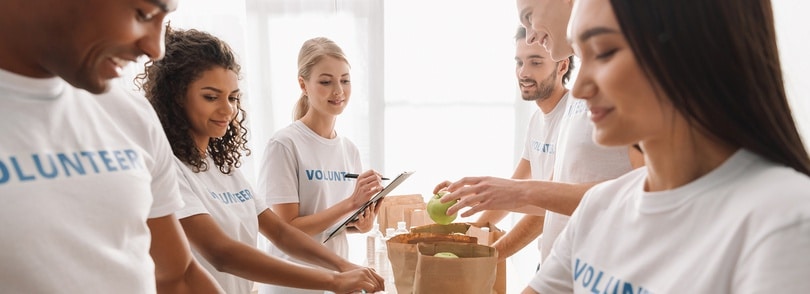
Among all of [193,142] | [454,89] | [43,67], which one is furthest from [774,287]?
[454,89]

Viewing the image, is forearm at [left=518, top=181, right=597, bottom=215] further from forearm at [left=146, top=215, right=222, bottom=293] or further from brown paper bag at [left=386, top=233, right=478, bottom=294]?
forearm at [left=146, top=215, right=222, bottom=293]

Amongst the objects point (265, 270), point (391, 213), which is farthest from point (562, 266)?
point (391, 213)

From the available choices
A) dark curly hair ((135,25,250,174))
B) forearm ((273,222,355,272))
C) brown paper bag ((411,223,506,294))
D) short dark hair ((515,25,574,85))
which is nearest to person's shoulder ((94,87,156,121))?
dark curly hair ((135,25,250,174))

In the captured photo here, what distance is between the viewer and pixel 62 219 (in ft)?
2.85

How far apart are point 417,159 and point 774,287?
364cm

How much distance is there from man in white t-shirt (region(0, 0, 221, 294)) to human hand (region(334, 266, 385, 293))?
0.65m

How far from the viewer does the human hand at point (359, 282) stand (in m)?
1.59

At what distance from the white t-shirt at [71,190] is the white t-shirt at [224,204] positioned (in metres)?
0.50

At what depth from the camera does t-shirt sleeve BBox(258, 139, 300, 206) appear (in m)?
2.27

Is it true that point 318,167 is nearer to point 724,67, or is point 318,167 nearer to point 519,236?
point 519,236

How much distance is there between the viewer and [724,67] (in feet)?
2.21

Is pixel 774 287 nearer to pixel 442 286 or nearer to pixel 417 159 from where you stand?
pixel 442 286

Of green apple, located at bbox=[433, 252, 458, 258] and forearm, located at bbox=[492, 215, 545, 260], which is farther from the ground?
green apple, located at bbox=[433, 252, 458, 258]

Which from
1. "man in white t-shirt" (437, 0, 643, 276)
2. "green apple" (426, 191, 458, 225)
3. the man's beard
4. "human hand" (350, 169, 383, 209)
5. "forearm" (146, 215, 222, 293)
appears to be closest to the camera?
"forearm" (146, 215, 222, 293)
